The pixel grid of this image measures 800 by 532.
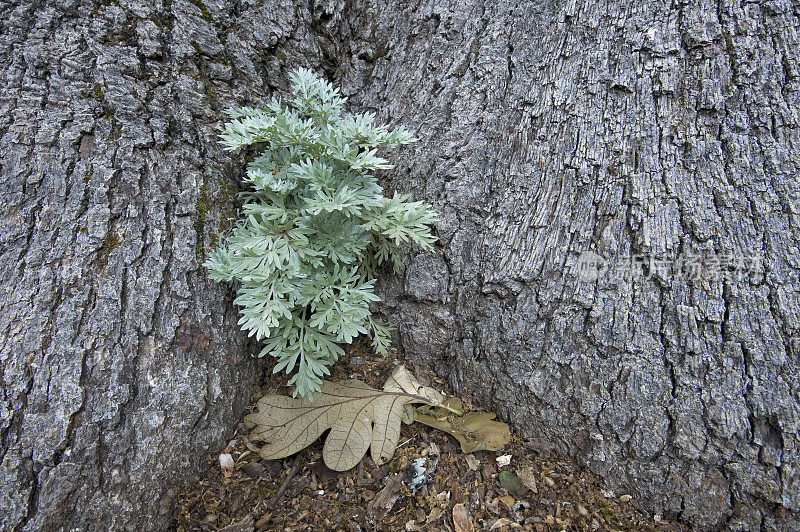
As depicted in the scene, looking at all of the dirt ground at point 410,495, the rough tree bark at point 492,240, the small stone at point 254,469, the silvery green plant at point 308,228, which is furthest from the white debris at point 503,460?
the small stone at point 254,469

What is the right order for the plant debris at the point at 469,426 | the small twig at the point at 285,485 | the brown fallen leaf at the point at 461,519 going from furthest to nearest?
the plant debris at the point at 469,426, the small twig at the point at 285,485, the brown fallen leaf at the point at 461,519

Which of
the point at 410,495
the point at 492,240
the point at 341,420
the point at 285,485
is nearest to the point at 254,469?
the point at 285,485

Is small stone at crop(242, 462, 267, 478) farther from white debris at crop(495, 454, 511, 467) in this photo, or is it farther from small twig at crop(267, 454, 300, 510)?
white debris at crop(495, 454, 511, 467)

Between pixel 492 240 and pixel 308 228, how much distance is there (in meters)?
0.86

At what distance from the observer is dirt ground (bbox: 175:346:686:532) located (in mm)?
1879

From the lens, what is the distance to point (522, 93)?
216cm

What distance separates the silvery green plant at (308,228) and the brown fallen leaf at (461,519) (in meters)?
0.78

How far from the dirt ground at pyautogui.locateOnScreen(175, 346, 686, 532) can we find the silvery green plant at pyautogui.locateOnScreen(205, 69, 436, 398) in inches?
16.1

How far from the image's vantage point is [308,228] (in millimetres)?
2002

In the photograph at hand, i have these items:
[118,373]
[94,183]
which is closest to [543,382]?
[118,373]

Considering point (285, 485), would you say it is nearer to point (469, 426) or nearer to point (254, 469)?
point (254, 469)

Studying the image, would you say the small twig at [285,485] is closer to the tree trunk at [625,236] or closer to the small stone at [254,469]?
the small stone at [254,469]

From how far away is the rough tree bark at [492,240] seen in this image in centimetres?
175

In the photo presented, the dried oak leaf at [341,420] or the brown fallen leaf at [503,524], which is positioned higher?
the brown fallen leaf at [503,524]
